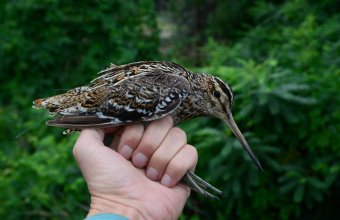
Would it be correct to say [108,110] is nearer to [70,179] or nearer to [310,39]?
[70,179]

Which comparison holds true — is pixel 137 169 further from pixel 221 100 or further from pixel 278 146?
pixel 278 146

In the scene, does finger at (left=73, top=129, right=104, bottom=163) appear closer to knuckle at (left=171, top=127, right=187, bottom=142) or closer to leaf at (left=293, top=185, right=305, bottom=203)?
knuckle at (left=171, top=127, right=187, bottom=142)

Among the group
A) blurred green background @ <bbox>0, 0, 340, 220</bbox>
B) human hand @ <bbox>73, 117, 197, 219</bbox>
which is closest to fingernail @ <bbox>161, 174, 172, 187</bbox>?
human hand @ <bbox>73, 117, 197, 219</bbox>

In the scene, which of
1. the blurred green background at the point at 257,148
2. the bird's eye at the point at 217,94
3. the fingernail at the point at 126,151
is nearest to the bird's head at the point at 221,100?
the bird's eye at the point at 217,94

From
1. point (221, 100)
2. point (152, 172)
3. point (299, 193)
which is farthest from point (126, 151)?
point (299, 193)

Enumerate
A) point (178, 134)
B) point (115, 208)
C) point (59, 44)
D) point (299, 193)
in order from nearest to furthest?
point (115, 208)
point (178, 134)
point (299, 193)
point (59, 44)

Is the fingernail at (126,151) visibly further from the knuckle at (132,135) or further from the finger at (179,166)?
the finger at (179,166)

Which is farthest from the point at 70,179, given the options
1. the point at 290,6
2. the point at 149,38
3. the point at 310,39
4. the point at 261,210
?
the point at 290,6
